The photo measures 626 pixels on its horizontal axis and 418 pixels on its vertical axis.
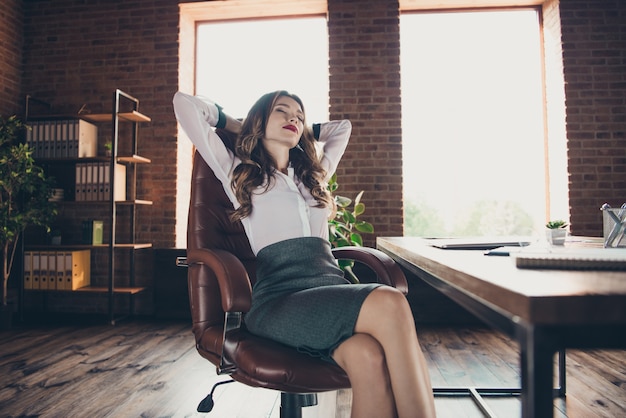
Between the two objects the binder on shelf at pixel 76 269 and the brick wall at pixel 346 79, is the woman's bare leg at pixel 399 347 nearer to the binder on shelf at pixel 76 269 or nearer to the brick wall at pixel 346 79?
the brick wall at pixel 346 79

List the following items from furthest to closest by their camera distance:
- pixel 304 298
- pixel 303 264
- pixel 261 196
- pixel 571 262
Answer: pixel 261 196
pixel 303 264
pixel 304 298
pixel 571 262

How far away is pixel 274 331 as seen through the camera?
1.11 meters

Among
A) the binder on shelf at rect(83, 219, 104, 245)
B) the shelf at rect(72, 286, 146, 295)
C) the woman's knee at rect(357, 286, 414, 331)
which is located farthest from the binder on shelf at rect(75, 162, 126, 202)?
the woman's knee at rect(357, 286, 414, 331)

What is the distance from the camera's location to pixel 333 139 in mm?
1944

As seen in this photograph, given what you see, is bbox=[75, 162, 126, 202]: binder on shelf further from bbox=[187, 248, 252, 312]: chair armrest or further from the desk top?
the desk top

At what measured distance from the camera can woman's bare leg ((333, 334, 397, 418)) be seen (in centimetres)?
93

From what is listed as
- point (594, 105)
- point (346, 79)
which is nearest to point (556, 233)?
point (346, 79)

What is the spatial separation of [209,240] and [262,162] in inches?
13.8

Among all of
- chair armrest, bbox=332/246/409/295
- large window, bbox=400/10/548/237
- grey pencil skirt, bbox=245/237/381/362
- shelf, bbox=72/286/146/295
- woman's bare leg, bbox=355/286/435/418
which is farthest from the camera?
large window, bbox=400/10/548/237

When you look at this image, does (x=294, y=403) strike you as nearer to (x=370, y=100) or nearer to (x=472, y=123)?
(x=370, y=100)

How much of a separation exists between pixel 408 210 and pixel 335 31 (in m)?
1.69

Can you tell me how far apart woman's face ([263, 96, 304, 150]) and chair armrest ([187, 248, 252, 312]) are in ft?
2.03

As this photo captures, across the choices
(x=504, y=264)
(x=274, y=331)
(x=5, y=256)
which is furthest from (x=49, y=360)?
(x=504, y=264)

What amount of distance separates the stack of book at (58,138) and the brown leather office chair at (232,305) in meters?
2.55
